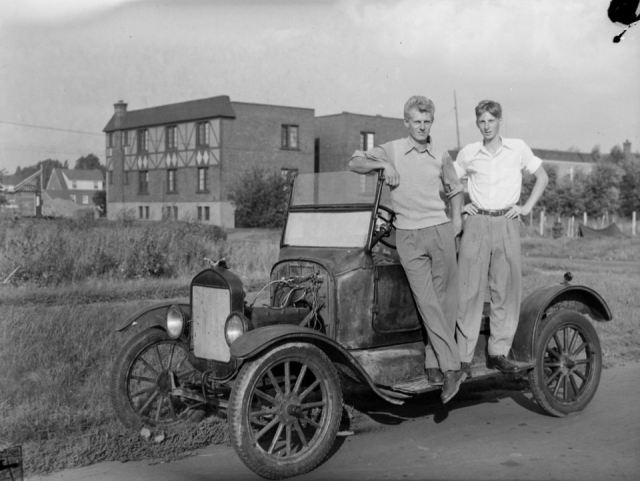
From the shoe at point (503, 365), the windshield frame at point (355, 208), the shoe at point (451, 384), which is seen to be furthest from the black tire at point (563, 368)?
the windshield frame at point (355, 208)

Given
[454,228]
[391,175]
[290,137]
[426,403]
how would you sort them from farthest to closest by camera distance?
[290,137], [426,403], [454,228], [391,175]

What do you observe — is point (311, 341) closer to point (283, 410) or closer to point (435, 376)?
point (283, 410)

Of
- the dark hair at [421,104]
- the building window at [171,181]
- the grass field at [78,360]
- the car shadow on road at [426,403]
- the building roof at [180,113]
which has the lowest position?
the car shadow on road at [426,403]

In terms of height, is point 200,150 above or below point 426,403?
above

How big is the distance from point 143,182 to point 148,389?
4400cm

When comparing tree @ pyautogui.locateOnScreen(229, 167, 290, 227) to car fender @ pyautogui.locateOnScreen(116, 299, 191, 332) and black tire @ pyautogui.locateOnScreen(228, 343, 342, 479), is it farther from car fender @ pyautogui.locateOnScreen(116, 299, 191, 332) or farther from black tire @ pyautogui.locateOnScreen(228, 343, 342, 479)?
black tire @ pyautogui.locateOnScreen(228, 343, 342, 479)

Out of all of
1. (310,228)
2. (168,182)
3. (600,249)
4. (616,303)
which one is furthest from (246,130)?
(310,228)

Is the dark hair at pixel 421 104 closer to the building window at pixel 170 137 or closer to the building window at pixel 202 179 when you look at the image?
the building window at pixel 202 179

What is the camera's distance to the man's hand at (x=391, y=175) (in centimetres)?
554

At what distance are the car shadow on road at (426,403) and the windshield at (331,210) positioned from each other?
1.37 metres

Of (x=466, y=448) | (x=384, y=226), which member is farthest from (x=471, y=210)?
(x=466, y=448)

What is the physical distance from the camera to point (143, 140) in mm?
47906

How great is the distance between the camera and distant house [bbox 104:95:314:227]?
4381cm

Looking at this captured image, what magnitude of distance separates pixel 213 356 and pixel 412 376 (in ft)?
4.87
